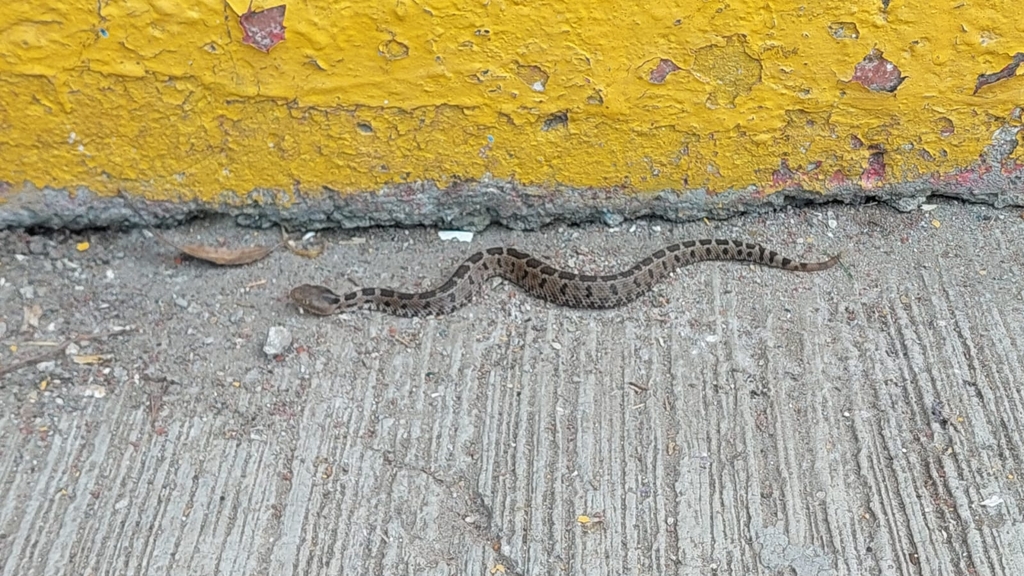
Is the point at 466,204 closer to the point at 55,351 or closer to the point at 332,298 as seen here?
the point at 332,298

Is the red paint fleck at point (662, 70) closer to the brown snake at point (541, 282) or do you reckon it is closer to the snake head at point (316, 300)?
the brown snake at point (541, 282)

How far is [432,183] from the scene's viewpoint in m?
4.36

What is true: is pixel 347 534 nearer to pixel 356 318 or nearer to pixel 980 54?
pixel 356 318

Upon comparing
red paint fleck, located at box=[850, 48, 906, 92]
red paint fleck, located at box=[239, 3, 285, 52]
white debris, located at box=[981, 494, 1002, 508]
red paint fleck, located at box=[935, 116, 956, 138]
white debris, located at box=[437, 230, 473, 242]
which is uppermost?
red paint fleck, located at box=[239, 3, 285, 52]

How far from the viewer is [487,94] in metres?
4.05

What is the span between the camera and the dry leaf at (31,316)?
3952 millimetres

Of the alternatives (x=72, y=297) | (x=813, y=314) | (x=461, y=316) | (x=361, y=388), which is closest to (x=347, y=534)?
(x=361, y=388)

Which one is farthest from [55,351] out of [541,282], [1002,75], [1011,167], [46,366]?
[1011,167]

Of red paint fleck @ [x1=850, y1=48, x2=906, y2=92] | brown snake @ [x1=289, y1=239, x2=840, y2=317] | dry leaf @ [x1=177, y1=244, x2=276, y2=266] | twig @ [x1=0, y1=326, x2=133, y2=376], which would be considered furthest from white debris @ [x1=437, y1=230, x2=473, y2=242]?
red paint fleck @ [x1=850, y1=48, x2=906, y2=92]

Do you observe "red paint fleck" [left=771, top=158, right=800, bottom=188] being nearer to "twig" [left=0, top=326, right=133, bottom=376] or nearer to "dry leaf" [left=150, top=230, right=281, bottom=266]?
"dry leaf" [left=150, top=230, right=281, bottom=266]

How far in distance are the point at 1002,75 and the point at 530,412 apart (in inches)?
109

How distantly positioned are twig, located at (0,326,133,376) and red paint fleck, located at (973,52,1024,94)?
4.15m

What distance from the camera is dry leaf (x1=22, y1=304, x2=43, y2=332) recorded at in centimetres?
395

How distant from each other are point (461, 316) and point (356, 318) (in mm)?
499
